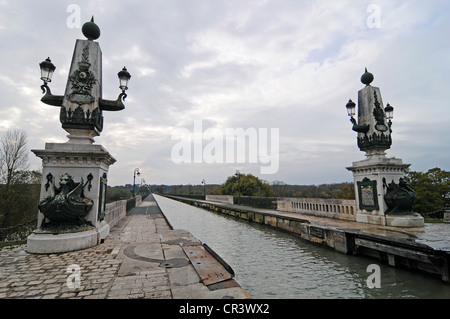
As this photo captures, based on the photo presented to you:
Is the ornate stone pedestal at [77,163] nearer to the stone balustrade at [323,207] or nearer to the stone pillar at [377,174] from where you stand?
the stone pillar at [377,174]

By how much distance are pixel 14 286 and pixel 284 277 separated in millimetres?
5646

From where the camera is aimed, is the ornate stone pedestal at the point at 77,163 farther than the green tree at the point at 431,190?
No

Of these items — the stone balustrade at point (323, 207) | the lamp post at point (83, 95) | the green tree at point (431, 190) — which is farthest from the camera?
the green tree at point (431, 190)

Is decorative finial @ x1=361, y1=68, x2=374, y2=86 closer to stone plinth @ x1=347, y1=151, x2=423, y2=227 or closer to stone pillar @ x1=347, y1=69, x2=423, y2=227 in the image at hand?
stone pillar @ x1=347, y1=69, x2=423, y2=227

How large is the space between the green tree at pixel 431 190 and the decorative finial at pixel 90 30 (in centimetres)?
1995

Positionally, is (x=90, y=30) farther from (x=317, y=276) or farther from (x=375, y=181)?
(x=375, y=181)

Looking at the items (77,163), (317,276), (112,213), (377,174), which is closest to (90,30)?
(77,163)

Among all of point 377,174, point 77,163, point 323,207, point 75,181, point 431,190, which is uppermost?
point 77,163

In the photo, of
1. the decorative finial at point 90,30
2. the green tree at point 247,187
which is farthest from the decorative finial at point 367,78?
the green tree at point 247,187

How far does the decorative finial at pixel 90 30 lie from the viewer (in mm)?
8183

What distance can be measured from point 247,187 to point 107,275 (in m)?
45.9

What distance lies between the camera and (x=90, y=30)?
8.17 meters

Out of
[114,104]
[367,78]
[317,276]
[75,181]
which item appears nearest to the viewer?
[317,276]

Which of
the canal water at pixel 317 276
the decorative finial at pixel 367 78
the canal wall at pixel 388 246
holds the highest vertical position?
the decorative finial at pixel 367 78
